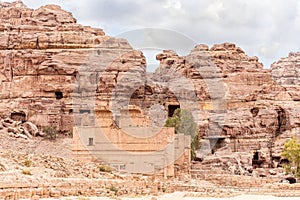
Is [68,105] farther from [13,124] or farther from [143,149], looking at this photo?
[143,149]

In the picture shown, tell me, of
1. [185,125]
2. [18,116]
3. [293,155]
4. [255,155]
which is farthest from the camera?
[255,155]

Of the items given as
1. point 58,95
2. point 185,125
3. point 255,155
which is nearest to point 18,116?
point 58,95

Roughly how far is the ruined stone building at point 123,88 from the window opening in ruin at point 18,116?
93 mm

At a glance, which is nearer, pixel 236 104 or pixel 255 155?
pixel 255 155

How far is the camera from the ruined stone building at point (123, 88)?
5694cm

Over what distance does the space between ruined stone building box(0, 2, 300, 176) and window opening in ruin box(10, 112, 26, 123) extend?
0.09 metres

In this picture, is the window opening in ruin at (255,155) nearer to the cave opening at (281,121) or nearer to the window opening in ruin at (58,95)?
the cave opening at (281,121)

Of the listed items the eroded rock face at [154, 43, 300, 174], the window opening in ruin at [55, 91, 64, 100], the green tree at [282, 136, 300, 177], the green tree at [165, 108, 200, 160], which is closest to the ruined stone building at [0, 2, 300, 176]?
the window opening in ruin at [55, 91, 64, 100]

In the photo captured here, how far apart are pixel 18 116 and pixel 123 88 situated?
35.0 feet

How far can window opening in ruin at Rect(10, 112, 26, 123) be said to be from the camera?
5503cm

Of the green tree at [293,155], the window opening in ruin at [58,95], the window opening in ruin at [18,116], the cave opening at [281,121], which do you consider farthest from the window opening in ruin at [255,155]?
the window opening in ruin at [18,116]

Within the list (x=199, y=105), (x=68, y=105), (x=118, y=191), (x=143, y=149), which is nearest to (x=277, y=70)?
(x=199, y=105)

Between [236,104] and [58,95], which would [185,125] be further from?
[236,104]

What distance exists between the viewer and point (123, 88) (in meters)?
60.0
